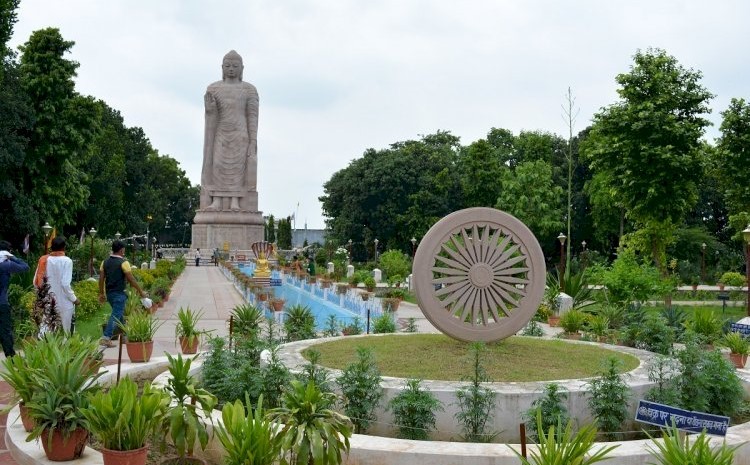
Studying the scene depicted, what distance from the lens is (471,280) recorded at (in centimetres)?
813

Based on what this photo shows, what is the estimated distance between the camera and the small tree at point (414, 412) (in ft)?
19.5

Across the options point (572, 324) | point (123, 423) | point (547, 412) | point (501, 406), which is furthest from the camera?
point (572, 324)

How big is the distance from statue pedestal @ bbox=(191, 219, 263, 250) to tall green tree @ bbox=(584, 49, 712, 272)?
29634 mm

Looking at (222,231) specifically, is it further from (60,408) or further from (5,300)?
(60,408)

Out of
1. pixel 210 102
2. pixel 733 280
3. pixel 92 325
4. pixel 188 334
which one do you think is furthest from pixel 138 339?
pixel 210 102

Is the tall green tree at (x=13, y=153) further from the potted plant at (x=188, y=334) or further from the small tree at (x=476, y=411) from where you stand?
the small tree at (x=476, y=411)

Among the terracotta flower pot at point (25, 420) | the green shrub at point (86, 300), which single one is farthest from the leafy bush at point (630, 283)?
the terracotta flower pot at point (25, 420)

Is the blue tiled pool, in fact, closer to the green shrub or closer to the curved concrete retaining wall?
the green shrub

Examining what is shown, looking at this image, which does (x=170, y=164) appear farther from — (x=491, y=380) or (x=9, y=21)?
(x=491, y=380)

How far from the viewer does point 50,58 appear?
2720cm

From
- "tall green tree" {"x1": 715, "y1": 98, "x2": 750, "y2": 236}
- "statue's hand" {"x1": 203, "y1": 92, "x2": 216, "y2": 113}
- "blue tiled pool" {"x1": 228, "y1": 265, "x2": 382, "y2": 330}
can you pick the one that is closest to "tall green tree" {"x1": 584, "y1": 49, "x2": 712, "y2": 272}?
"tall green tree" {"x1": 715, "y1": 98, "x2": 750, "y2": 236}

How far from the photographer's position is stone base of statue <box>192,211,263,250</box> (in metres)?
48.0

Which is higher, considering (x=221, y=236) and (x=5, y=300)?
(x=221, y=236)

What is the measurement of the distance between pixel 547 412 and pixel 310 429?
2.38m
